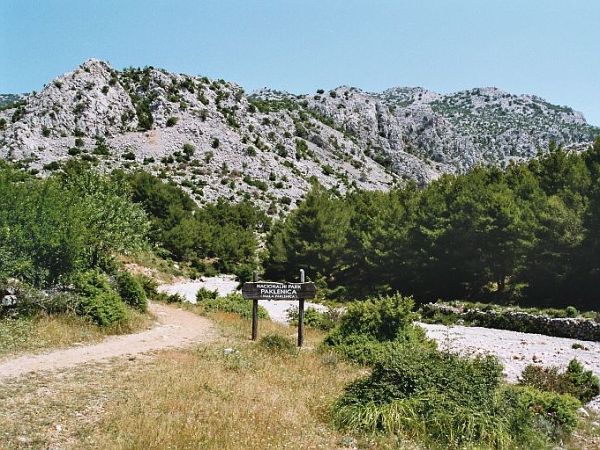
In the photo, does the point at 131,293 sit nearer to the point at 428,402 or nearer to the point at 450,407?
the point at 428,402

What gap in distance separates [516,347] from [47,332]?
15.9 m

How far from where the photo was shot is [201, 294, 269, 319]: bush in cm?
2284

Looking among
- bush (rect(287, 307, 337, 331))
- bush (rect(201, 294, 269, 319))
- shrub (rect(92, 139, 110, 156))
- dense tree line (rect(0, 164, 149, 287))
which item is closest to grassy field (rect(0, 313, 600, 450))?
dense tree line (rect(0, 164, 149, 287))

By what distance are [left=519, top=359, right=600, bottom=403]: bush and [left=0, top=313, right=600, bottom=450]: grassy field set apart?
2.23m

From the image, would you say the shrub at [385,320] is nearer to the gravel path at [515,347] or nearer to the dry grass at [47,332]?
the gravel path at [515,347]

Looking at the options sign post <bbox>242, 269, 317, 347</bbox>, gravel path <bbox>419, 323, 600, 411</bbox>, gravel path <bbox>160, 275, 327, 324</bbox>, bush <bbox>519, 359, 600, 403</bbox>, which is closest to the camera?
bush <bbox>519, 359, 600, 403</bbox>

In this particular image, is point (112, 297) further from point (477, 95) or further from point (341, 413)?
point (477, 95)

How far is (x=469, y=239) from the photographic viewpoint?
107 feet

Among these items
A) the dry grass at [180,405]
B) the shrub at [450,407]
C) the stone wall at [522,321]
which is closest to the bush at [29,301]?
the dry grass at [180,405]

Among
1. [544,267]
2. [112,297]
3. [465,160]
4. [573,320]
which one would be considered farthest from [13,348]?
[465,160]

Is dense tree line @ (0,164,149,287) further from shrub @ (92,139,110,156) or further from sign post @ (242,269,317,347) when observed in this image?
shrub @ (92,139,110,156)

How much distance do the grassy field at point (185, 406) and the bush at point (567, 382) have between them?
223 centimetres

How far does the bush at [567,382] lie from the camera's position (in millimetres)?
11672

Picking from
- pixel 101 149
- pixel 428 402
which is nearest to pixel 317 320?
pixel 428 402
